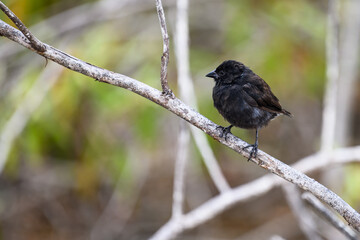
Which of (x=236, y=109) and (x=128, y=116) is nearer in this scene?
(x=236, y=109)

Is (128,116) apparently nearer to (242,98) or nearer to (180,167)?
(242,98)

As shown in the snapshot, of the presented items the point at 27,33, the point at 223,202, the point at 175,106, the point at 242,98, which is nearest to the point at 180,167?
the point at 223,202

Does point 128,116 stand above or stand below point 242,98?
above

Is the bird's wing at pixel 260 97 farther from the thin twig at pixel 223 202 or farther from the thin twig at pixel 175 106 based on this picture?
the thin twig at pixel 175 106

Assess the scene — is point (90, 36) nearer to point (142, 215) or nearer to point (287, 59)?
point (287, 59)

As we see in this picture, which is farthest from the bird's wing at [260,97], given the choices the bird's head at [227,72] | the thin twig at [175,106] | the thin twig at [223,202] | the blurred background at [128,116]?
the thin twig at [175,106]

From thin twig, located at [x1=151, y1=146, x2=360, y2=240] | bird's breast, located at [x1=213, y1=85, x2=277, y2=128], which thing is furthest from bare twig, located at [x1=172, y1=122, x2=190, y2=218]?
bird's breast, located at [x1=213, y1=85, x2=277, y2=128]
